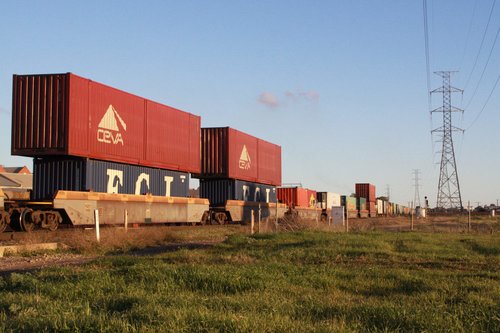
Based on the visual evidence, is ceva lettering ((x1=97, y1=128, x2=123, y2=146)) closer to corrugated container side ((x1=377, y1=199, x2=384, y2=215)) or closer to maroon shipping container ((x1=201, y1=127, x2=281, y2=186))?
maroon shipping container ((x1=201, y1=127, x2=281, y2=186))

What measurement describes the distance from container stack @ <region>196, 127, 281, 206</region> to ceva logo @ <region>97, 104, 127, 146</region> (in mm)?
9940

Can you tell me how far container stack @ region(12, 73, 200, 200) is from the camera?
1978 centimetres

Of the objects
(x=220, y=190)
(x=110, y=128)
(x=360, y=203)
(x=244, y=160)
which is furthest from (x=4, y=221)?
(x=360, y=203)

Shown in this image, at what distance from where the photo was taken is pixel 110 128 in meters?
22.0

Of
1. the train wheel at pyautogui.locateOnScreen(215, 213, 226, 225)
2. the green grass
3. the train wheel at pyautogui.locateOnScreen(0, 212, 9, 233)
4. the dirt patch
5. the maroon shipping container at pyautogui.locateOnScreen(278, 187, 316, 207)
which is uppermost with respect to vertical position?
the maroon shipping container at pyautogui.locateOnScreen(278, 187, 316, 207)

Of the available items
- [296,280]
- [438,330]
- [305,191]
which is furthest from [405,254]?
[305,191]

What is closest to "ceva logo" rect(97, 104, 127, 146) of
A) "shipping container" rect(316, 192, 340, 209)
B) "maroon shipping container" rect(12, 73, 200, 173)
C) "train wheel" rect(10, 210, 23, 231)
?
"maroon shipping container" rect(12, 73, 200, 173)

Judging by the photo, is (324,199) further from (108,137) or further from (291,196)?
(108,137)

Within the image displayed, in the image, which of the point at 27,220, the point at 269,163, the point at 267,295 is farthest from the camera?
the point at 269,163

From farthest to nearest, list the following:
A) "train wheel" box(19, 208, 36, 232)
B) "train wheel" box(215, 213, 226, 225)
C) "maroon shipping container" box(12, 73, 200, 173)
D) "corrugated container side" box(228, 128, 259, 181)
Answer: "corrugated container side" box(228, 128, 259, 181) < "train wheel" box(215, 213, 226, 225) < "maroon shipping container" box(12, 73, 200, 173) < "train wheel" box(19, 208, 36, 232)

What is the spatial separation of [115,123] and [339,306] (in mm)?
17245

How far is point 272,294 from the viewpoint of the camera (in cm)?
770

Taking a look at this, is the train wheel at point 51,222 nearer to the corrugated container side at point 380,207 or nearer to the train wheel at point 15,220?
the train wheel at point 15,220

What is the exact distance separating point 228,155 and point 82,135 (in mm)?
12833
